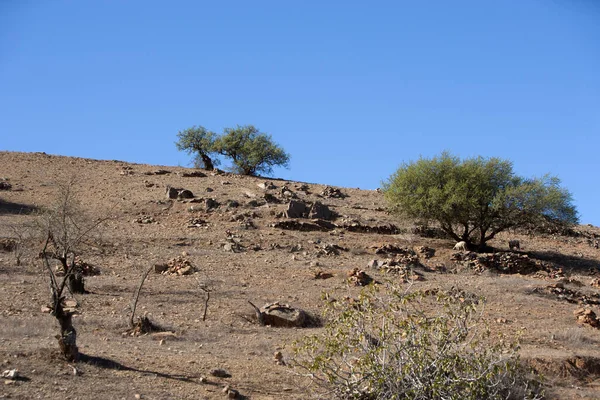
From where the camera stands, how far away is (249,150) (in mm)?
40000

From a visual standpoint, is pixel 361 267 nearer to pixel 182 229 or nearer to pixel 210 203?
pixel 182 229

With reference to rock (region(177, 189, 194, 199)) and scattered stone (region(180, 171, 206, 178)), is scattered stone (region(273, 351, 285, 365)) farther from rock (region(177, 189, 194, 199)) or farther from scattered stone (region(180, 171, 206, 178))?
scattered stone (region(180, 171, 206, 178))

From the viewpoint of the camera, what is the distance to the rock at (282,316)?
13.9 m

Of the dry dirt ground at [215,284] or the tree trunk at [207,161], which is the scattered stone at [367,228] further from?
the tree trunk at [207,161]

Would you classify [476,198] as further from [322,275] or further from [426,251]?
[322,275]

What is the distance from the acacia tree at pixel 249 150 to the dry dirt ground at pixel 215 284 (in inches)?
228

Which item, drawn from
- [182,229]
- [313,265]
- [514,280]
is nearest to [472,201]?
[514,280]

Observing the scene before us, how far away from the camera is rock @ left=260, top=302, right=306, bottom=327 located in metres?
13.9

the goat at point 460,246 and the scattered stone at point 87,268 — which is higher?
the goat at point 460,246

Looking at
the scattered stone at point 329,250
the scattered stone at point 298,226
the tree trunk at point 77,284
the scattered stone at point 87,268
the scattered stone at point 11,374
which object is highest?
the scattered stone at point 298,226

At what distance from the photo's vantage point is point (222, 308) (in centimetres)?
1468

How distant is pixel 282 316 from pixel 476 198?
1342 cm

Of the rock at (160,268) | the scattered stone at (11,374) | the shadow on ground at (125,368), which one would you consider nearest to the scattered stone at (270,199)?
the rock at (160,268)

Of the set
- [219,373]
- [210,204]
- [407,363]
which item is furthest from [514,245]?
[407,363]
